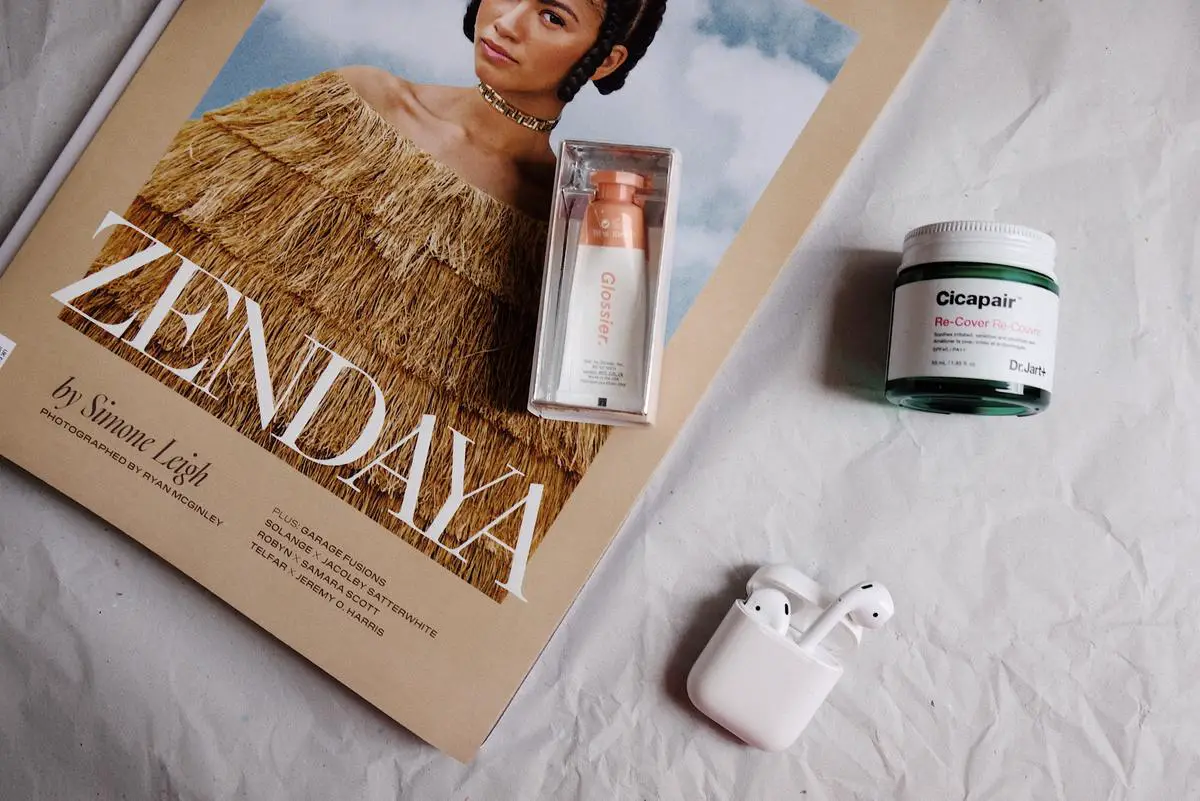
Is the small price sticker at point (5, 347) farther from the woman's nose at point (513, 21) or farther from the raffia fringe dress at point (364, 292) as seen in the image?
the woman's nose at point (513, 21)

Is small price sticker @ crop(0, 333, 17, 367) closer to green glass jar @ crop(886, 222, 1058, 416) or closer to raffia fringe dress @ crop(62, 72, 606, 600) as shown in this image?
raffia fringe dress @ crop(62, 72, 606, 600)

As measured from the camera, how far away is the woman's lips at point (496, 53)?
56cm

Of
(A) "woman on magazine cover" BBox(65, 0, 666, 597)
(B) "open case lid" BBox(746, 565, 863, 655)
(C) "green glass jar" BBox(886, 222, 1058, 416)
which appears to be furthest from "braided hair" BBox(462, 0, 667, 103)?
(B) "open case lid" BBox(746, 565, 863, 655)

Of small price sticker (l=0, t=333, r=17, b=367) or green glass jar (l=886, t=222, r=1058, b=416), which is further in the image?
small price sticker (l=0, t=333, r=17, b=367)

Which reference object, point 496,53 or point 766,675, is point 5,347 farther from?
point 766,675

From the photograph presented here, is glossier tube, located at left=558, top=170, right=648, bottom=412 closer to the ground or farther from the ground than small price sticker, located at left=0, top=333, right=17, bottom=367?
farther from the ground

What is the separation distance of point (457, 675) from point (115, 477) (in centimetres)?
28

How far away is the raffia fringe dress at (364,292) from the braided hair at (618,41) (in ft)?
0.34

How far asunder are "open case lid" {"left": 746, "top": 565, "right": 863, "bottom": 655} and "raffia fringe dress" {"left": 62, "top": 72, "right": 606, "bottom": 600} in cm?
14

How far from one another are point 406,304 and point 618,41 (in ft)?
0.77

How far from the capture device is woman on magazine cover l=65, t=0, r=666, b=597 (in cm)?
55

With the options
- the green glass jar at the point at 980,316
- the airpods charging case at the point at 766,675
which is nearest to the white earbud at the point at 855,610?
the airpods charging case at the point at 766,675

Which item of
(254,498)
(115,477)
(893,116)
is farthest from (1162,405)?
(115,477)

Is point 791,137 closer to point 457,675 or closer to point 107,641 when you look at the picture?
point 457,675
